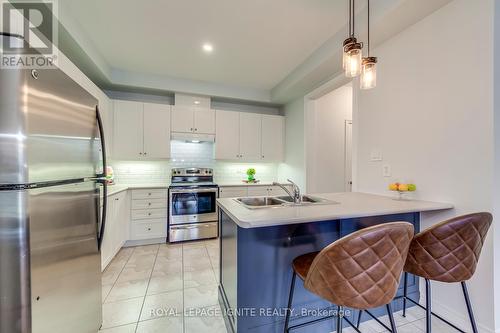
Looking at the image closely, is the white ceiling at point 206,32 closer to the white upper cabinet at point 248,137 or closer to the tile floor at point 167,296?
the white upper cabinet at point 248,137

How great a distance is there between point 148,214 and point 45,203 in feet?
8.18

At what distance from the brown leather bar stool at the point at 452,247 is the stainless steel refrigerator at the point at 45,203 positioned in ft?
6.68

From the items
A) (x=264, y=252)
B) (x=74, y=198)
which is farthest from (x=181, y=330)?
(x=74, y=198)

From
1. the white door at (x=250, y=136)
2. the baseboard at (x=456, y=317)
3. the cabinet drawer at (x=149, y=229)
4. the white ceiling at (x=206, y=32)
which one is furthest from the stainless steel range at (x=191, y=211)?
the baseboard at (x=456, y=317)

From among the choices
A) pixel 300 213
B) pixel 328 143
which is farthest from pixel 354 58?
pixel 328 143

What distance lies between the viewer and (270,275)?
4.81 feet

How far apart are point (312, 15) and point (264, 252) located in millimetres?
2197

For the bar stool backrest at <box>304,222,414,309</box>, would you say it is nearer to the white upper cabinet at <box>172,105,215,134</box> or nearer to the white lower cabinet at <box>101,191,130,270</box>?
the white lower cabinet at <box>101,191,130,270</box>

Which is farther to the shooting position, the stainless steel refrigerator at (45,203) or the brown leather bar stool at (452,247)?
the brown leather bar stool at (452,247)

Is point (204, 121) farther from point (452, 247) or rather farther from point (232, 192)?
point (452, 247)

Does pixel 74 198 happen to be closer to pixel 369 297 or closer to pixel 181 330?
pixel 181 330

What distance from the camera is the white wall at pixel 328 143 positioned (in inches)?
143

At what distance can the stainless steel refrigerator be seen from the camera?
87cm

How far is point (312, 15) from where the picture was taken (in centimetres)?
208
